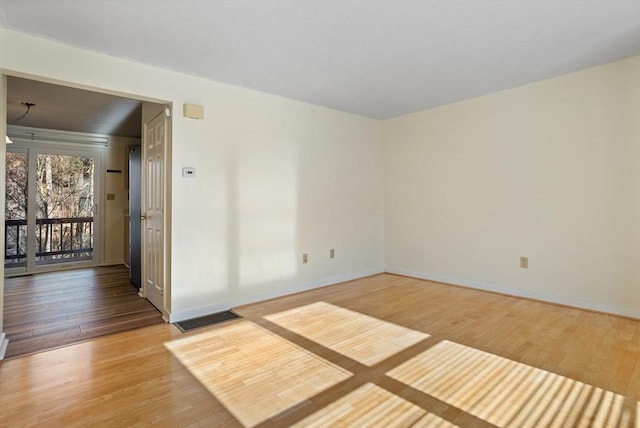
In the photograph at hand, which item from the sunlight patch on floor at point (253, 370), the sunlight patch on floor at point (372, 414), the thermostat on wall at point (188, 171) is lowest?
the sunlight patch on floor at point (253, 370)

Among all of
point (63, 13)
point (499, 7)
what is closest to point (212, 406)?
point (63, 13)

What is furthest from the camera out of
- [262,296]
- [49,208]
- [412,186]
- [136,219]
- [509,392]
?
[49,208]

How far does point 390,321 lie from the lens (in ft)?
9.72

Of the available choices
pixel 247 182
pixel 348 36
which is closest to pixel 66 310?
pixel 247 182

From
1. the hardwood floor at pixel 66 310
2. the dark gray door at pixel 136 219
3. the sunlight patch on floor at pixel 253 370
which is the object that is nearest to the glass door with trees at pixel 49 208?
the hardwood floor at pixel 66 310

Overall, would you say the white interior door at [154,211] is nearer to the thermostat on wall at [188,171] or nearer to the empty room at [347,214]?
the empty room at [347,214]

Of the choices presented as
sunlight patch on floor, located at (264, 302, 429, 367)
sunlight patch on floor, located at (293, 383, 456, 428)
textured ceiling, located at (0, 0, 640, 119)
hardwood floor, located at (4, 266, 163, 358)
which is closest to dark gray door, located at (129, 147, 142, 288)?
hardwood floor, located at (4, 266, 163, 358)

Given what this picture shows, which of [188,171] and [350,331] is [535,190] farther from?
[188,171]

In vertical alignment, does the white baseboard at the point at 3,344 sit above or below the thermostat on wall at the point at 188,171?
below

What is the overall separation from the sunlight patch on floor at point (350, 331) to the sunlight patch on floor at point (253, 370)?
24cm

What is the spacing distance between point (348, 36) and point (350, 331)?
239 centimetres

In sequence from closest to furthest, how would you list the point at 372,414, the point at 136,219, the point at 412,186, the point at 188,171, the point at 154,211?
the point at 372,414, the point at 188,171, the point at 154,211, the point at 136,219, the point at 412,186

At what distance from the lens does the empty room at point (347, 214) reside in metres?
1.90

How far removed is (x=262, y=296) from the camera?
3.68 metres
